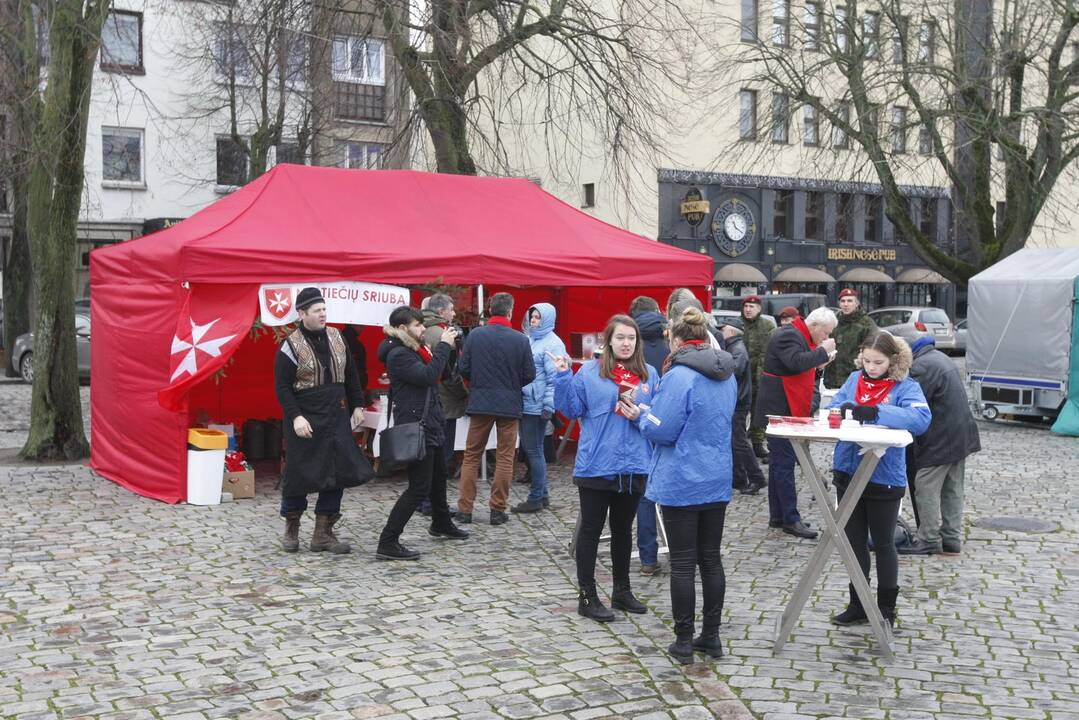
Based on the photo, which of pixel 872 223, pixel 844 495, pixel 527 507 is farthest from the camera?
pixel 872 223

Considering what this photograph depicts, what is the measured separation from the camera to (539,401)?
31.4 ft

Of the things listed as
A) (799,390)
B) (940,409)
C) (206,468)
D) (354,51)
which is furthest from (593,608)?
(354,51)

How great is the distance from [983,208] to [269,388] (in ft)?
50.0

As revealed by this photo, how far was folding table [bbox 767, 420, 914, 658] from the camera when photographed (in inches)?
215

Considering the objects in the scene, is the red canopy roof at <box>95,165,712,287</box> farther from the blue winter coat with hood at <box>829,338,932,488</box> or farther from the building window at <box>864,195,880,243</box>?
the building window at <box>864,195,880,243</box>

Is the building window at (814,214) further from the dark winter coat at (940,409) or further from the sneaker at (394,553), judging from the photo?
the sneaker at (394,553)

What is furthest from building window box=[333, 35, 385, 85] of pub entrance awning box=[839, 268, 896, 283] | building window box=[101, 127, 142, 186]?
pub entrance awning box=[839, 268, 896, 283]

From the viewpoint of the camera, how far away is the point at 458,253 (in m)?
11.1

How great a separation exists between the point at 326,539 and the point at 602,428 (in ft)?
8.57

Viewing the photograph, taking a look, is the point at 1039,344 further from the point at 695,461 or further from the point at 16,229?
the point at 16,229

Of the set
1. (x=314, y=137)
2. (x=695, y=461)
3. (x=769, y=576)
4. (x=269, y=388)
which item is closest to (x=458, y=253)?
(x=269, y=388)

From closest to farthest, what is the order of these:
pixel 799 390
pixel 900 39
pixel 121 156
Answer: pixel 799 390 < pixel 900 39 < pixel 121 156

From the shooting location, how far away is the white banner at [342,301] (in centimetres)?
1029

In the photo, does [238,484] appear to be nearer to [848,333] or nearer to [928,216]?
[848,333]
